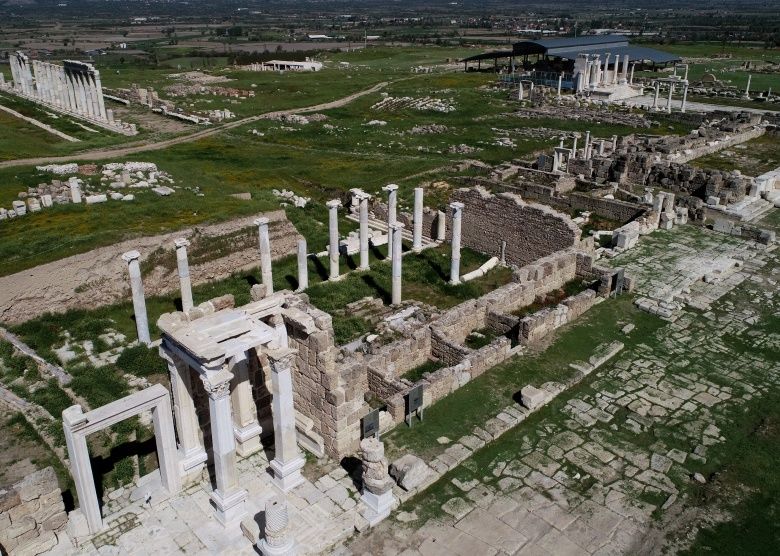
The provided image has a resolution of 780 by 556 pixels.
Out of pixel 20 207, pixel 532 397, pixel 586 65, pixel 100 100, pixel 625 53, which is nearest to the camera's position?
pixel 532 397

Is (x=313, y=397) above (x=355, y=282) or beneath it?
above

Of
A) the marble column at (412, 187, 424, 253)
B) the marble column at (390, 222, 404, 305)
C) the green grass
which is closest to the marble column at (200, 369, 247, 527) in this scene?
the green grass

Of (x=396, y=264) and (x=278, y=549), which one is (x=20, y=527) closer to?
(x=278, y=549)

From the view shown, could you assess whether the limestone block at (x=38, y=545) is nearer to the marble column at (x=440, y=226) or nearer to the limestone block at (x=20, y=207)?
the limestone block at (x=20, y=207)

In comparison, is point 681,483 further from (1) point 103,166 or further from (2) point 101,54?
(2) point 101,54

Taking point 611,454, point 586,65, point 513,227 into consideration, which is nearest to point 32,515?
point 611,454

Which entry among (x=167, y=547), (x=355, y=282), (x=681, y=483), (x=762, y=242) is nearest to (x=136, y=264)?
(x=355, y=282)
